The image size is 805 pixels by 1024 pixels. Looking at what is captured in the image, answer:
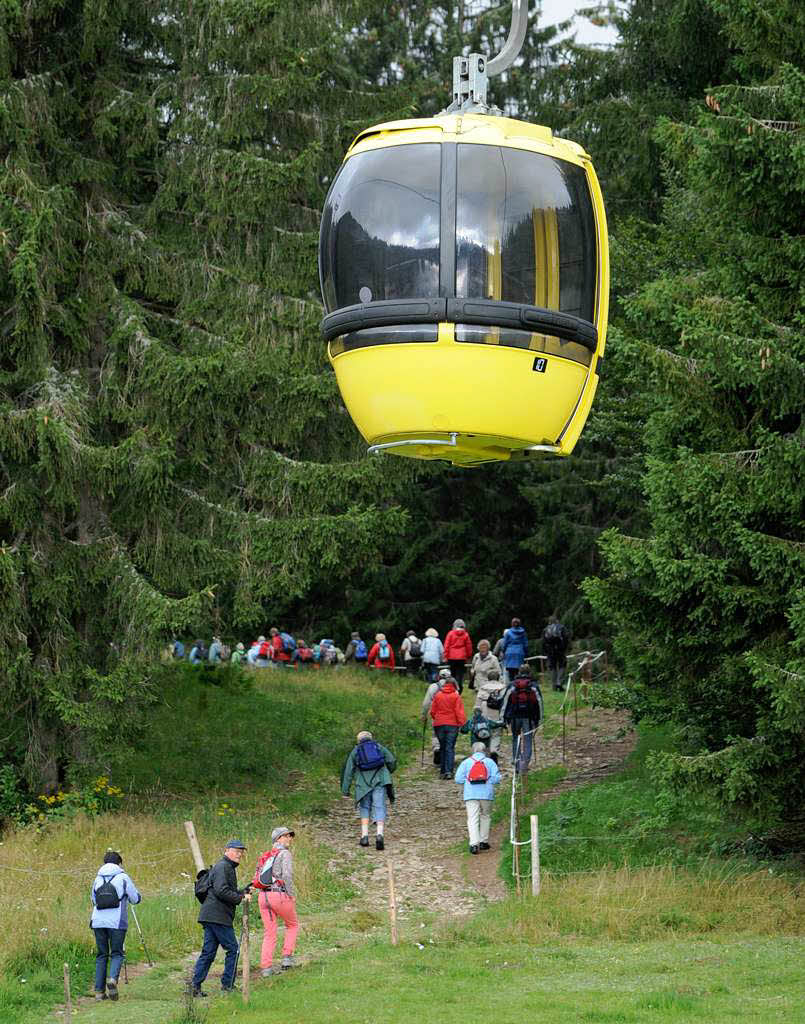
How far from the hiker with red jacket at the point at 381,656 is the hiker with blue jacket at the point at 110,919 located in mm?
20842

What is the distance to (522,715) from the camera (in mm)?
22766

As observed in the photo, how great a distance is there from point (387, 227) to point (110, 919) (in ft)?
32.8

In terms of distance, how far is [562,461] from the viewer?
3850cm

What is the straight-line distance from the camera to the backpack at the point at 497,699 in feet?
78.0

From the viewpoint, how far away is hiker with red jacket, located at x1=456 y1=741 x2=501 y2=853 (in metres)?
19.5

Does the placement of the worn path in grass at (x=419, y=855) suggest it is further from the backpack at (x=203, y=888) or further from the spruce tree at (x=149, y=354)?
the spruce tree at (x=149, y=354)

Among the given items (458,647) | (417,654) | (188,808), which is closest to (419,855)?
(188,808)

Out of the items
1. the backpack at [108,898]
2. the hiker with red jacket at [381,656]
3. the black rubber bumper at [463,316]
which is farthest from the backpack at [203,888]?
the hiker with red jacket at [381,656]

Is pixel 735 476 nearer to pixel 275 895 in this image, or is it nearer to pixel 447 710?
pixel 275 895

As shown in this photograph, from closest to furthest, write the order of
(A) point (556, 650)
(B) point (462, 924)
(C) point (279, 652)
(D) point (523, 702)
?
(B) point (462, 924), (D) point (523, 702), (A) point (556, 650), (C) point (279, 652)

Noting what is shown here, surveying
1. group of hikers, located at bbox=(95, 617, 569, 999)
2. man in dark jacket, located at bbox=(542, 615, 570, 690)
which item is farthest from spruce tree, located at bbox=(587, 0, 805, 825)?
man in dark jacket, located at bbox=(542, 615, 570, 690)

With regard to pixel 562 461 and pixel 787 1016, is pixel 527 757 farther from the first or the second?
pixel 562 461

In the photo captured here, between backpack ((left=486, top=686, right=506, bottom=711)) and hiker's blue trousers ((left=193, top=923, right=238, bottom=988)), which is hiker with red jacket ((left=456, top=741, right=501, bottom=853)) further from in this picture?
hiker's blue trousers ((left=193, top=923, right=238, bottom=988))

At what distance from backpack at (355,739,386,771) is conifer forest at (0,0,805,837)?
3130 millimetres
